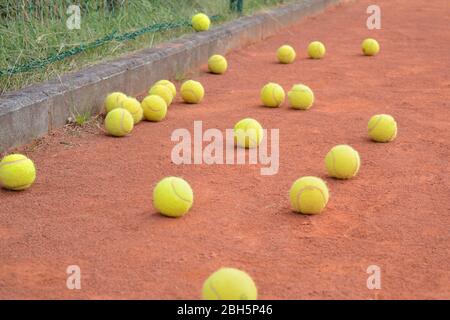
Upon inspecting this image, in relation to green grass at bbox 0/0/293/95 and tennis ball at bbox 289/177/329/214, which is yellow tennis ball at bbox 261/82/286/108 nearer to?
green grass at bbox 0/0/293/95

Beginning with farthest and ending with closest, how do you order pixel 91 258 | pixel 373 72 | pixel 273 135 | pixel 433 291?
pixel 373 72 → pixel 273 135 → pixel 91 258 → pixel 433 291

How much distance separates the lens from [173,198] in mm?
3344

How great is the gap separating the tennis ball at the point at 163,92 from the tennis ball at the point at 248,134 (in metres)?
1.01

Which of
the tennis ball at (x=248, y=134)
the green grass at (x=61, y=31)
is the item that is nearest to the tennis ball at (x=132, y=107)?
the green grass at (x=61, y=31)

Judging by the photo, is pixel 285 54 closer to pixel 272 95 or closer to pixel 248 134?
pixel 272 95

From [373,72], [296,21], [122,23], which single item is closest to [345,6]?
[296,21]

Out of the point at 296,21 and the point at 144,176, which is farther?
the point at 296,21

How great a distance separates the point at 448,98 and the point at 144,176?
2.98 meters

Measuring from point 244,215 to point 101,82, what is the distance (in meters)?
2.12

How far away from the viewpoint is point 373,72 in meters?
7.00

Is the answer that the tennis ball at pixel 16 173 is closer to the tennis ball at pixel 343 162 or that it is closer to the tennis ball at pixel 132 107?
the tennis ball at pixel 132 107

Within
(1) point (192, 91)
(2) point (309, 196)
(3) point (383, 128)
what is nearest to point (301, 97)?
(1) point (192, 91)
